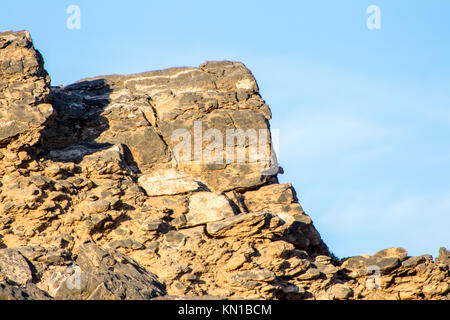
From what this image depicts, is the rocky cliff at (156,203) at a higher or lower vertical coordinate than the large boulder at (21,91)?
lower

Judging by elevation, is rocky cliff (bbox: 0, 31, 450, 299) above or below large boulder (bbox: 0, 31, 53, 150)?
below

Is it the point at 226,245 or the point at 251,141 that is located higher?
the point at 251,141

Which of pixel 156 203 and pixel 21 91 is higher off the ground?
pixel 21 91

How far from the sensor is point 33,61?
1688 centimetres

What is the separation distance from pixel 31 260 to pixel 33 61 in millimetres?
5718

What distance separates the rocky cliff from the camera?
14.3 metres

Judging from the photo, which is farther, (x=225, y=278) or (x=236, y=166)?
(x=236, y=166)

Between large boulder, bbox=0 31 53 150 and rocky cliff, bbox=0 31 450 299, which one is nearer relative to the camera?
rocky cliff, bbox=0 31 450 299

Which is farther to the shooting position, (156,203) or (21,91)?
(21,91)

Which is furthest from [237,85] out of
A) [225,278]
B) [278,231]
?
[225,278]

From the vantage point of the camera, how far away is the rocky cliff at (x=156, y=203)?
14.3 metres

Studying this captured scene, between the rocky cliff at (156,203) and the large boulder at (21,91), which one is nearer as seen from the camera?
the rocky cliff at (156,203)

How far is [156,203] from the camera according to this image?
52.9ft
